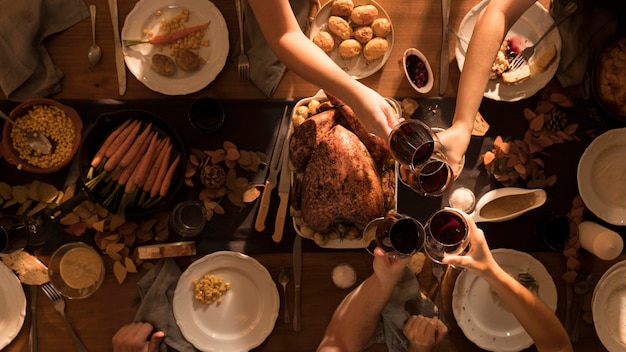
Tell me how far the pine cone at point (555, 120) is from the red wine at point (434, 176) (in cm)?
61

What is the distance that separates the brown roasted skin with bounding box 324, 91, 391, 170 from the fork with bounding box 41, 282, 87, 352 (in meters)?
1.14

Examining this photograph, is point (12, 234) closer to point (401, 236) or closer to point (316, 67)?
point (316, 67)

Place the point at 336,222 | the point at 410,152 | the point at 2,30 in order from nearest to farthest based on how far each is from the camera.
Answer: the point at 410,152 → the point at 336,222 → the point at 2,30

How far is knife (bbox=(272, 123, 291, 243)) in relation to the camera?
6.01 ft

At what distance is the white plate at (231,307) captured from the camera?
1814 millimetres

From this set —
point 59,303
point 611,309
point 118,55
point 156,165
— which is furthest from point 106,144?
point 611,309

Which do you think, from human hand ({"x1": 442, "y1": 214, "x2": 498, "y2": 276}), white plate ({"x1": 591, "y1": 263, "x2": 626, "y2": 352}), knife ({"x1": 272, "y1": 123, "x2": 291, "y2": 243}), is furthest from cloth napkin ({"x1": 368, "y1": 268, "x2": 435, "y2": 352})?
white plate ({"x1": 591, "y1": 263, "x2": 626, "y2": 352})

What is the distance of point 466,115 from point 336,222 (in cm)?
53

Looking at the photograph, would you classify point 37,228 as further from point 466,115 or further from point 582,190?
point 582,190

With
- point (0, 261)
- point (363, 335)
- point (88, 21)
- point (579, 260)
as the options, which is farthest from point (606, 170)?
point (0, 261)

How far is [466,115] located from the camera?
1.59 meters

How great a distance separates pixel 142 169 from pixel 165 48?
447mm

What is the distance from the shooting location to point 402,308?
1843 millimetres

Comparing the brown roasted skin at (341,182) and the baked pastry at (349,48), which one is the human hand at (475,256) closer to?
the brown roasted skin at (341,182)
